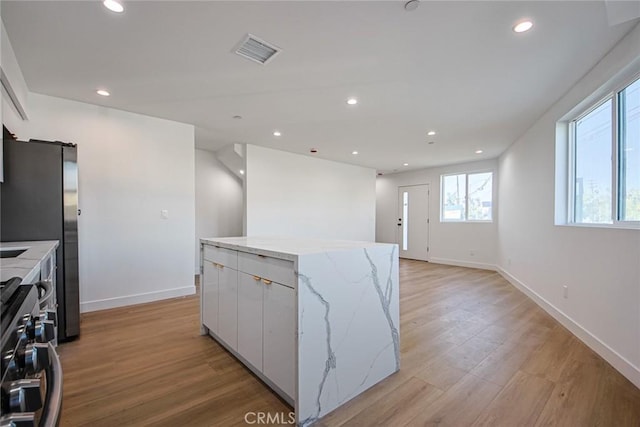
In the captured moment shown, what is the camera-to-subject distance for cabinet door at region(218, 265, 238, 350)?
2.18m

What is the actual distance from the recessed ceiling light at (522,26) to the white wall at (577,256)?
715 mm

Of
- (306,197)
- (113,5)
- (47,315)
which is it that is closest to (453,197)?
(306,197)

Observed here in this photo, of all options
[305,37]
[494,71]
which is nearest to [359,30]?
[305,37]

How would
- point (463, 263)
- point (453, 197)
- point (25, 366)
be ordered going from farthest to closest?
point (453, 197), point (463, 263), point (25, 366)

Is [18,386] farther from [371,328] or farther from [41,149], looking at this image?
[41,149]

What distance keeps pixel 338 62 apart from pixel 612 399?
299 cm

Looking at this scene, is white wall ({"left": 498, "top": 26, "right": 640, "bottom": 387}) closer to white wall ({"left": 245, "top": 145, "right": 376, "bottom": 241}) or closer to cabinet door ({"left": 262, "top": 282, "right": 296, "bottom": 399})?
cabinet door ({"left": 262, "top": 282, "right": 296, "bottom": 399})

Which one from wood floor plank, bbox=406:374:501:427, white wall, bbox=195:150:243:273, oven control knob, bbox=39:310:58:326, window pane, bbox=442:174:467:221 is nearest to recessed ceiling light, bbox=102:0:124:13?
oven control knob, bbox=39:310:58:326

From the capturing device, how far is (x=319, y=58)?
2.33 m

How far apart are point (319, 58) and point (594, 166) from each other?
275 centimetres

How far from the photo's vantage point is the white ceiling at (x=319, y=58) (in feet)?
5.93

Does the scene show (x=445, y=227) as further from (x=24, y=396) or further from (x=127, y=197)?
(x=24, y=396)

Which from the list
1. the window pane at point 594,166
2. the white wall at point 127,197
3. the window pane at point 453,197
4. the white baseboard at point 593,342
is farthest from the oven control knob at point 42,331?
the window pane at point 453,197

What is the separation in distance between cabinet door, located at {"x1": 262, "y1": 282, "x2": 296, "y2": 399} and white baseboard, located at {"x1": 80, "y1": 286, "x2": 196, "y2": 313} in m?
2.61
